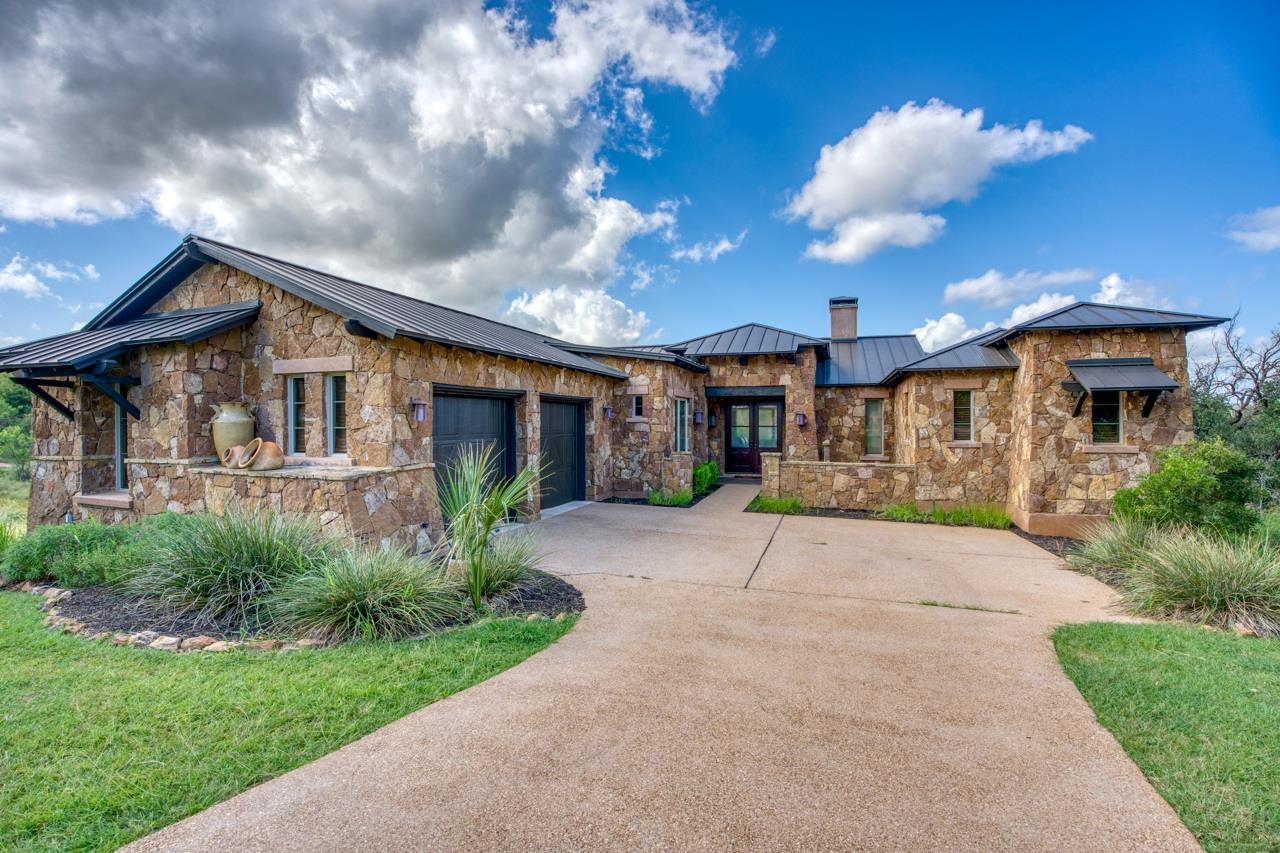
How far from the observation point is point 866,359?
16.1m

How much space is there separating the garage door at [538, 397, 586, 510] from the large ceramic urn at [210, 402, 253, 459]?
15.0 ft

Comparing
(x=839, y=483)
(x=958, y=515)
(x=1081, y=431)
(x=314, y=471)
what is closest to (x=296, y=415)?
(x=314, y=471)

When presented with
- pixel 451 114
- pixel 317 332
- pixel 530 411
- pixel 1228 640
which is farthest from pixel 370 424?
pixel 1228 640

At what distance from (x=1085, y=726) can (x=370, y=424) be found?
766 centimetres

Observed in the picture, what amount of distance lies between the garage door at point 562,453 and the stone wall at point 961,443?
709 cm

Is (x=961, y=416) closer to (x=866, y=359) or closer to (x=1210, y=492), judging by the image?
(x=1210, y=492)

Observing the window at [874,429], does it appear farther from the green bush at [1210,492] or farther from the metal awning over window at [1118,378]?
the green bush at [1210,492]

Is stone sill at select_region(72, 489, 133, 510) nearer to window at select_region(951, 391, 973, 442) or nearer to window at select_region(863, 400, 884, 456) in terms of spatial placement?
window at select_region(951, 391, 973, 442)

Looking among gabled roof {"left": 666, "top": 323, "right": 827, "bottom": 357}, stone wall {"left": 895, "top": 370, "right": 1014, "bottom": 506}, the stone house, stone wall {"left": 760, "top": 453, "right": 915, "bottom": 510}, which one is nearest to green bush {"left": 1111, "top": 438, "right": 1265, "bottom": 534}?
the stone house

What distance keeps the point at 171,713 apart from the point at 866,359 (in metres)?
16.6

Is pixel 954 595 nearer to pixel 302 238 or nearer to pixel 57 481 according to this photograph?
pixel 57 481

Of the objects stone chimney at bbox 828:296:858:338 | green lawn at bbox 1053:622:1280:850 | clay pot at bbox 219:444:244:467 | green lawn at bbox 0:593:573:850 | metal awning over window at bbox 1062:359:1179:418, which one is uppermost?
stone chimney at bbox 828:296:858:338

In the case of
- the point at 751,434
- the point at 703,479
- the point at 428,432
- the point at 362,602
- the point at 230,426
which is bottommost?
the point at 362,602

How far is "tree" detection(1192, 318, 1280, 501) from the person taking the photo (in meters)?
12.1
